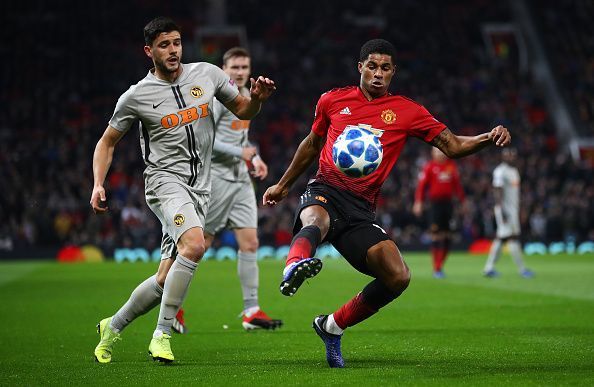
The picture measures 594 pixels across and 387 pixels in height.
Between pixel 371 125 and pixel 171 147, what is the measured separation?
1544mm

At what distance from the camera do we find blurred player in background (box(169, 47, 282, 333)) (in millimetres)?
10070

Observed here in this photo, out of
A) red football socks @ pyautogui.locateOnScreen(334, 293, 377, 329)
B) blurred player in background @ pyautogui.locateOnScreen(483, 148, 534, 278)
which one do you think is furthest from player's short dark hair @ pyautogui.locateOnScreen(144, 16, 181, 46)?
blurred player in background @ pyautogui.locateOnScreen(483, 148, 534, 278)

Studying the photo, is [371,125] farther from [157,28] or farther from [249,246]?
[249,246]

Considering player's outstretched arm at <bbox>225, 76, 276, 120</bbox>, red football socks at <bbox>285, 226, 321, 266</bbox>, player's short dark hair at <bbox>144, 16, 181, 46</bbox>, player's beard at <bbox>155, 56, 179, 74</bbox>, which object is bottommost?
red football socks at <bbox>285, 226, 321, 266</bbox>

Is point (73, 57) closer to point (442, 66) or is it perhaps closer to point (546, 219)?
point (442, 66)

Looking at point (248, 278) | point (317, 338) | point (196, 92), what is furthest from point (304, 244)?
point (248, 278)

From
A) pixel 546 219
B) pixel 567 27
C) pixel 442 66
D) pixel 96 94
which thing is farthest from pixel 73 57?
pixel 567 27

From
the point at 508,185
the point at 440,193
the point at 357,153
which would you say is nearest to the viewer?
the point at 357,153

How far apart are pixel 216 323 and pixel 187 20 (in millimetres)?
30696

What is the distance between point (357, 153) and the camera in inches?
270

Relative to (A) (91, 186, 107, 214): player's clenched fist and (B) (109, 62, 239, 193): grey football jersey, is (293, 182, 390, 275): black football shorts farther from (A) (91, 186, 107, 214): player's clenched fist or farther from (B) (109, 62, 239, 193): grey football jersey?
(A) (91, 186, 107, 214): player's clenched fist

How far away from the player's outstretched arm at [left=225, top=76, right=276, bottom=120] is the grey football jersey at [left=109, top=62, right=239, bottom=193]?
8.5 inches

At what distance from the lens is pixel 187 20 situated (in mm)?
39594

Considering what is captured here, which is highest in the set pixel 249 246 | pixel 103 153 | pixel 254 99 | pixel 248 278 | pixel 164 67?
pixel 164 67
